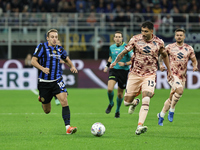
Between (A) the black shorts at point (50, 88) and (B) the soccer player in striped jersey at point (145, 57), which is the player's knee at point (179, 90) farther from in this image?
(A) the black shorts at point (50, 88)

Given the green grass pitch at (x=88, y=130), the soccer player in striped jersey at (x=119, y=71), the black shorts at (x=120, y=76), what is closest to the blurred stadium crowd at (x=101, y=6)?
the green grass pitch at (x=88, y=130)

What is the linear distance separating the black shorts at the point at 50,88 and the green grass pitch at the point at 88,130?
0.68 m

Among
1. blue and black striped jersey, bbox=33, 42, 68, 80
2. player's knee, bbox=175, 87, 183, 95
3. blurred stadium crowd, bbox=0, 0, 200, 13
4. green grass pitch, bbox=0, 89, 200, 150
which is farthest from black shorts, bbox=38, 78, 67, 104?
blurred stadium crowd, bbox=0, 0, 200, 13

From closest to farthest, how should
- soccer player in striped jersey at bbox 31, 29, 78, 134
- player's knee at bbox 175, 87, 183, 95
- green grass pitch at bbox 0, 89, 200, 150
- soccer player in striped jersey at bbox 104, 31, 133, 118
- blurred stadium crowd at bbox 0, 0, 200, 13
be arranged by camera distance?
green grass pitch at bbox 0, 89, 200, 150, soccer player in striped jersey at bbox 31, 29, 78, 134, player's knee at bbox 175, 87, 183, 95, soccer player in striped jersey at bbox 104, 31, 133, 118, blurred stadium crowd at bbox 0, 0, 200, 13

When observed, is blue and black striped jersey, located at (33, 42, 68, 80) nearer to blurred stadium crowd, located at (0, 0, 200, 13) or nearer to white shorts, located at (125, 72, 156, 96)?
white shorts, located at (125, 72, 156, 96)

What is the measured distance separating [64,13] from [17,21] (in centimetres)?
250

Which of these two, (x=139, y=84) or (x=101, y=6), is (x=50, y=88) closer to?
(x=139, y=84)

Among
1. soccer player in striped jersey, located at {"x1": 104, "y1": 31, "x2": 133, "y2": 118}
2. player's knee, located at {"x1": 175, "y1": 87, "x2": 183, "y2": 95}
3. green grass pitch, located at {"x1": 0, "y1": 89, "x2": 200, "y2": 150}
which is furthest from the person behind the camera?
soccer player in striped jersey, located at {"x1": 104, "y1": 31, "x2": 133, "y2": 118}

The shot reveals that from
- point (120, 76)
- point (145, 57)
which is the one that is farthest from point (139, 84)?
point (120, 76)

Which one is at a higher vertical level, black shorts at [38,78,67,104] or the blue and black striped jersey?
the blue and black striped jersey

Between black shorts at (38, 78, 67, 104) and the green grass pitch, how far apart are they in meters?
0.68

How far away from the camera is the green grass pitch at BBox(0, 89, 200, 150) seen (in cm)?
711

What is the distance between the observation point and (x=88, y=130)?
8992 mm

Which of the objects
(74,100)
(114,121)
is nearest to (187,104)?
(74,100)
